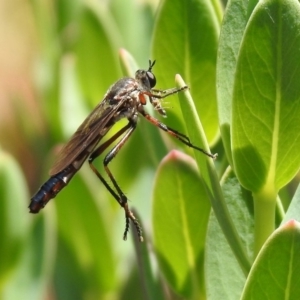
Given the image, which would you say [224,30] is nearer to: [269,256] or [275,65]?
[275,65]

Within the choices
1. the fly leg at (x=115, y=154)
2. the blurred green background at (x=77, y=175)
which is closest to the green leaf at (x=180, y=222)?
the blurred green background at (x=77, y=175)

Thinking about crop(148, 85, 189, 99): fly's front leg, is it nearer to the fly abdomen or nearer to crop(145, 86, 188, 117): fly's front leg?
crop(145, 86, 188, 117): fly's front leg

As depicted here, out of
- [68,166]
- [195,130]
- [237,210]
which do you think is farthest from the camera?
[68,166]

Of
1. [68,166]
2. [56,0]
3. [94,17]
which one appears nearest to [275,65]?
[68,166]

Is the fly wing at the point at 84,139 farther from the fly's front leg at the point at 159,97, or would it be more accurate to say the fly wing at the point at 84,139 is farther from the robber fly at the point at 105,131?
the fly's front leg at the point at 159,97

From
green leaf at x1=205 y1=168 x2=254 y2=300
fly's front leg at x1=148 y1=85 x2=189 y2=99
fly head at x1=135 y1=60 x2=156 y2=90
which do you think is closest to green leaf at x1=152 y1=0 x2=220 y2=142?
fly's front leg at x1=148 y1=85 x2=189 y2=99

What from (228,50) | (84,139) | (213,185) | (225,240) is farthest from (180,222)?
(84,139)

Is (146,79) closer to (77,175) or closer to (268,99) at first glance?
(77,175)
